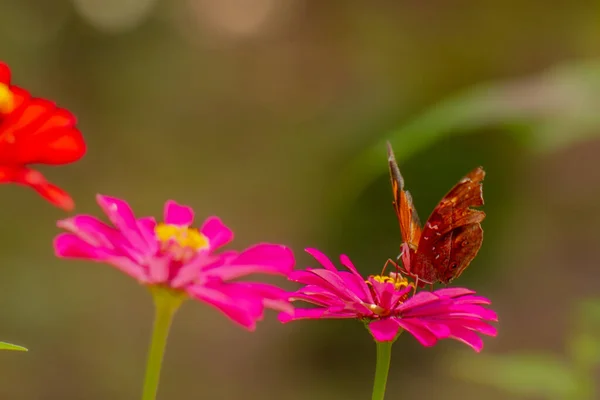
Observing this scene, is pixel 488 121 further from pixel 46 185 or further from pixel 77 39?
pixel 77 39

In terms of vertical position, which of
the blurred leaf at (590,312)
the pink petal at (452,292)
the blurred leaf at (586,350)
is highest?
the blurred leaf at (590,312)

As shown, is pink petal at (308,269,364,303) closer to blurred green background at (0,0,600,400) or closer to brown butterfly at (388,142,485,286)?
brown butterfly at (388,142,485,286)

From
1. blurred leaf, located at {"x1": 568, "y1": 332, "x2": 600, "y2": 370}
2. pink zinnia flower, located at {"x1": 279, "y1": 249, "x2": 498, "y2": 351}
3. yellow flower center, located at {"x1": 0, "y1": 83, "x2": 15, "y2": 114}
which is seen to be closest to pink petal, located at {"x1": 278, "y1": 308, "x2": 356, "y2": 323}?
pink zinnia flower, located at {"x1": 279, "y1": 249, "x2": 498, "y2": 351}

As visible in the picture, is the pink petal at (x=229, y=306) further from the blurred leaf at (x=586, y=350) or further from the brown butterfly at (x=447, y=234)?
the blurred leaf at (x=586, y=350)

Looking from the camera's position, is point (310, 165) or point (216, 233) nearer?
point (216, 233)

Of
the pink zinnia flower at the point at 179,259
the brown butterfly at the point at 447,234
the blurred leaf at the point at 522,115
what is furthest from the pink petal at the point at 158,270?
the blurred leaf at the point at 522,115

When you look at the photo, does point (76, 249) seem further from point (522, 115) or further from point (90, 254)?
point (522, 115)

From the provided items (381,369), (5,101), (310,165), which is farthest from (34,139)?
(310,165)
